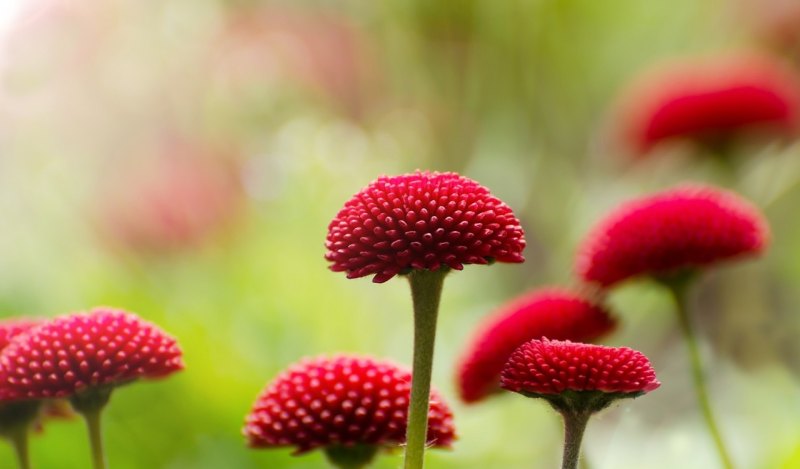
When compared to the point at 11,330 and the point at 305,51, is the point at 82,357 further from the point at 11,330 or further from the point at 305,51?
the point at 305,51

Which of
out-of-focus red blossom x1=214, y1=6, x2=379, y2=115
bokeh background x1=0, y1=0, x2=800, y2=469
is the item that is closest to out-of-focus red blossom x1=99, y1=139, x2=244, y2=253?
bokeh background x1=0, y1=0, x2=800, y2=469

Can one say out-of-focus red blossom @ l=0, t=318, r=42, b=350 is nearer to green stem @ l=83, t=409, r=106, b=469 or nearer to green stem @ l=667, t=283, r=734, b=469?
green stem @ l=83, t=409, r=106, b=469

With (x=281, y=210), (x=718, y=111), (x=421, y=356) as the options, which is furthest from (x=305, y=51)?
(x=421, y=356)

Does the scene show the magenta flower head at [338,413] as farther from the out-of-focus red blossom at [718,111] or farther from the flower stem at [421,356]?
the out-of-focus red blossom at [718,111]

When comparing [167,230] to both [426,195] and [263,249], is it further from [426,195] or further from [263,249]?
[426,195]

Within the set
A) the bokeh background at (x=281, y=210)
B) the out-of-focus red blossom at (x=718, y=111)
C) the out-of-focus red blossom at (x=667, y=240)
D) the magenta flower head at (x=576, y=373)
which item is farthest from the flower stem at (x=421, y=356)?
the out-of-focus red blossom at (x=718, y=111)
